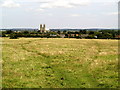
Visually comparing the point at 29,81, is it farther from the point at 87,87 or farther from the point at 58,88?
the point at 87,87

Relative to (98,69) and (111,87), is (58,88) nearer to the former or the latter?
(111,87)

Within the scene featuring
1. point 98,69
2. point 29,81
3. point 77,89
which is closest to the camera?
point 77,89

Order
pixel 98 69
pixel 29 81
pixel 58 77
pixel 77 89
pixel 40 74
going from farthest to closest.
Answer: pixel 98 69
pixel 40 74
pixel 58 77
pixel 29 81
pixel 77 89

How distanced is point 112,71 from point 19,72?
7.31 metres

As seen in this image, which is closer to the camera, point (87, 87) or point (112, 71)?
point (87, 87)

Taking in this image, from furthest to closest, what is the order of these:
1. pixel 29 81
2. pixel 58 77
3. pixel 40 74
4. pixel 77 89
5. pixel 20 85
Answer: pixel 40 74 < pixel 58 77 < pixel 29 81 < pixel 20 85 < pixel 77 89

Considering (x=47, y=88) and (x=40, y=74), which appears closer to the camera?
(x=47, y=88)

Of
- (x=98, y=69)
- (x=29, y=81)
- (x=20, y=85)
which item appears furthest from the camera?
(x=98, y=69)

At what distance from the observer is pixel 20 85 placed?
499 inches

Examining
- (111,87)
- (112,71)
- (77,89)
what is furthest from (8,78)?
(112,71)

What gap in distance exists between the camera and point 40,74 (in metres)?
15.9

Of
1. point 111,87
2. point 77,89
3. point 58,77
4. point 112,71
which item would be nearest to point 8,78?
point 58,77

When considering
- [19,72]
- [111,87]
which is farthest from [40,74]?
[111,87]

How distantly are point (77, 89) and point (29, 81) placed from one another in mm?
3443
